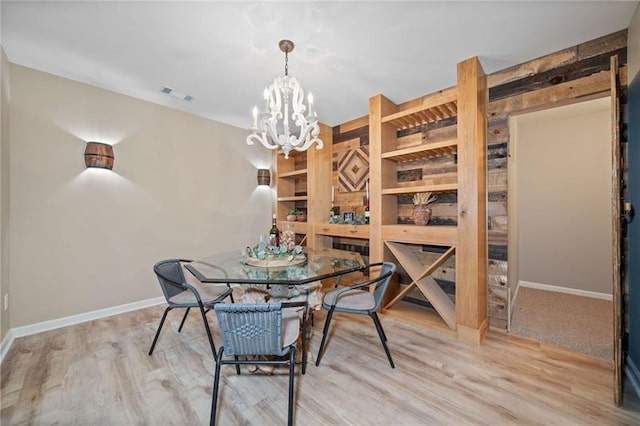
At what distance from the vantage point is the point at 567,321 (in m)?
2.77

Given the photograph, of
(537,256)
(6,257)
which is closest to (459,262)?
(537,256)

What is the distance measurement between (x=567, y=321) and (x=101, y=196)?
528cm

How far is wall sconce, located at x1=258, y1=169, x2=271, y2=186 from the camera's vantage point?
4.35 meters

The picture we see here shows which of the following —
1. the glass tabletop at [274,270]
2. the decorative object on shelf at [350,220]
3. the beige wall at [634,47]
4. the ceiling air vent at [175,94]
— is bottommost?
the glass tabletop at [274,270]

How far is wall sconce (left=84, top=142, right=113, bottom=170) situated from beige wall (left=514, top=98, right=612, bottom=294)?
17.6ft

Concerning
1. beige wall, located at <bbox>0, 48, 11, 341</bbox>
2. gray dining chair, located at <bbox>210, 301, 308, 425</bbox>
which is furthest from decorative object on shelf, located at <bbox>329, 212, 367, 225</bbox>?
beige wall, located at <bbox>0, 48, 11, 341</bbox>

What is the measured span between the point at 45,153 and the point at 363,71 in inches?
128

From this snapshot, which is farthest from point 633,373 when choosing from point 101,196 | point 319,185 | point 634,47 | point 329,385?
point 101,196

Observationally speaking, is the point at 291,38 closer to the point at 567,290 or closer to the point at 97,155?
the point at 97,155

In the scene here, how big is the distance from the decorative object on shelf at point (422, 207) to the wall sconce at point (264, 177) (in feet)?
8.10

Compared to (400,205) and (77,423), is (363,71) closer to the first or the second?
(400,205)

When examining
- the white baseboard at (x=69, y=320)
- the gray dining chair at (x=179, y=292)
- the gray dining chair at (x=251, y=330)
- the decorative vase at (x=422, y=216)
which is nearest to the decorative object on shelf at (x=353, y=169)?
the decorative vase at (x=422, y=216)

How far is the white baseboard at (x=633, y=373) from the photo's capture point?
169 centimetres

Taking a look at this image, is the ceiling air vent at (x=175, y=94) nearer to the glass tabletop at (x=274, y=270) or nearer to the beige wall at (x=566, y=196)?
the glass tabletop at (x=274, y=270)
